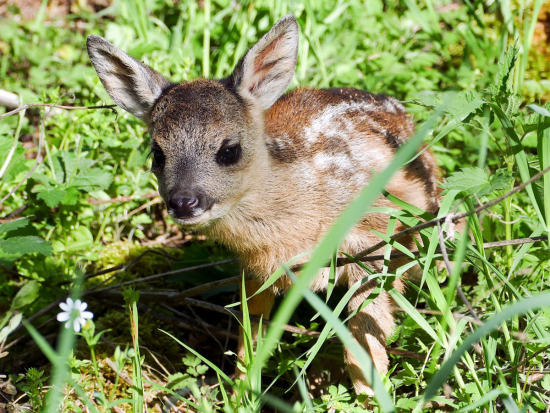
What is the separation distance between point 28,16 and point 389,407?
6192 millimetres

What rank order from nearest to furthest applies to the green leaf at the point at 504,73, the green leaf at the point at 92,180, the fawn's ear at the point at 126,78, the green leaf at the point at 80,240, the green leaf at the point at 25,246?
the green leaf at the point at 504,73 → the green leaf at the point at 25,246 → the fawn's ear at the point at 126,78 → the green leaf at the point at 92,180 → the green leaf at the point at 80,240

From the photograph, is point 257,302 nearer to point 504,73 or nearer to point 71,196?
point 71,196

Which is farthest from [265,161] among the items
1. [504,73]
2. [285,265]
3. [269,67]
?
[504,73]

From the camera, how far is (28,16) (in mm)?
6559

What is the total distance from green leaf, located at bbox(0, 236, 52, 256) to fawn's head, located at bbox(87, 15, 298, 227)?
76 cm

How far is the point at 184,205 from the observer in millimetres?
2955

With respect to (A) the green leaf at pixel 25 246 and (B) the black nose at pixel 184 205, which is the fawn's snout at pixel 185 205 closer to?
(B) the black nose at pixel 184 205

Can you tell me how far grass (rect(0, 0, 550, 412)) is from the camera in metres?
2.55

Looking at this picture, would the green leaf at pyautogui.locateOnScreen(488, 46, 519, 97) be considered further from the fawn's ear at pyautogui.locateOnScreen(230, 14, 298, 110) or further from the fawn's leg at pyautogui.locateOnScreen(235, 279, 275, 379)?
the fawn's leg at pyautogui.locateOnScreen(235, 279, 275, 379)

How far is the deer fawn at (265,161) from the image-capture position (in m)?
A: 3.18

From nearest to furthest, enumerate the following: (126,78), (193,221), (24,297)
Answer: (193,221), (24,297), (126,78)

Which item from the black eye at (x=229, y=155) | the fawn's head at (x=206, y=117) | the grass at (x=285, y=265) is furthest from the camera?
the black eye at (x=229, y=155)

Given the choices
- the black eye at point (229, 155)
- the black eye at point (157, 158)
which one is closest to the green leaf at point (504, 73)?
the black eye at point (229, 155)

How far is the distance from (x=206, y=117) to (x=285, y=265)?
1.05 metres
